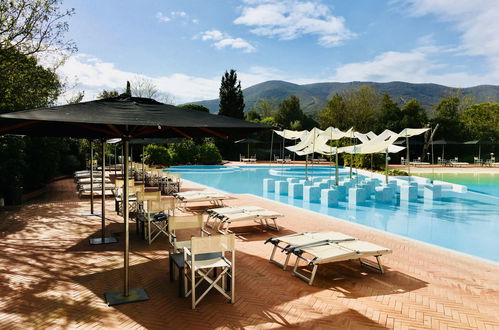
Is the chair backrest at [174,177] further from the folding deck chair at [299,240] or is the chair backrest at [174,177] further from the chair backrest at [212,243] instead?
the chair backrest at [212,243]

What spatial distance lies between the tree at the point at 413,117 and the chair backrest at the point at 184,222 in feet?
143

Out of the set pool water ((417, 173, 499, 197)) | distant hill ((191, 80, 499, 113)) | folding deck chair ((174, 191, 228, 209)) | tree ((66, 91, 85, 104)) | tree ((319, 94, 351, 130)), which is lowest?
pool water ((417, 173, 499, 197))

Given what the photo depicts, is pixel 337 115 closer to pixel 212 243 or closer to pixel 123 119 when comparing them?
pixel 212 243

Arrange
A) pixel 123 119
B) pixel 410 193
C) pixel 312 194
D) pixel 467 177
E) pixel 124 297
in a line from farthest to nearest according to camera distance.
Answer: pixel 467 177 < pixel 410 193 < pixel 312 194 < pixel 124 297 < pixel 123 119

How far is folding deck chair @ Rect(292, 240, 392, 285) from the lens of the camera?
17.1ft

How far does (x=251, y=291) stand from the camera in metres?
4.87

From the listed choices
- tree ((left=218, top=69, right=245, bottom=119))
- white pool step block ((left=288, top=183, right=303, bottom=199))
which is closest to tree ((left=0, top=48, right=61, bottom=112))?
white pool step block ((left=288, top=183, right=303, bottom=199))

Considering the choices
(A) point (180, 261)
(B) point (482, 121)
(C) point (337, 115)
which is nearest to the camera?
(A) point (180, 261)

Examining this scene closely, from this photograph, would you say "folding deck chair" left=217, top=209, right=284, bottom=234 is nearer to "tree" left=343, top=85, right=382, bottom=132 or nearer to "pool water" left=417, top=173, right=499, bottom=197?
"pool water" left=417, top=173, right=499, bottom=197

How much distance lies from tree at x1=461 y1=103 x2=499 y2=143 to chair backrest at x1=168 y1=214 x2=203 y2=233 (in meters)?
48.8

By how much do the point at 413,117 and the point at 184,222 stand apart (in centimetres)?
4532

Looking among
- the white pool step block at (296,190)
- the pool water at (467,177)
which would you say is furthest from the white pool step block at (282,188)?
the pool water at (467,177)

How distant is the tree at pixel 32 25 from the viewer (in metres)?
10.4

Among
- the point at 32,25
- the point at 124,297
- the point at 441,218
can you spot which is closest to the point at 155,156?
the point at 32,25
